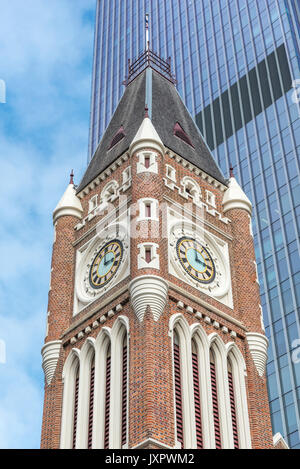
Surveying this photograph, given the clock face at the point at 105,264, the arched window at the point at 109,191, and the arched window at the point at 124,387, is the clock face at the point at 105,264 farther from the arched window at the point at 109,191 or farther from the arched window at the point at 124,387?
the arched window at the point at 124,387

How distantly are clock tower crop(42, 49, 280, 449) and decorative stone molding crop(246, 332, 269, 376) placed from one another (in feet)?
0.17

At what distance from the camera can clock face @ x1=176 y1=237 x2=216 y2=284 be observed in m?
43.3

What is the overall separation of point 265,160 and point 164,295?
5510 cm

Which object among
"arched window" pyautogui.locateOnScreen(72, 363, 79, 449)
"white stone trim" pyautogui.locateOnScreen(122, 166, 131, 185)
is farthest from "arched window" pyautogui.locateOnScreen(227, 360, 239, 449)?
"white stone trim" pyautogui.locateOnScreen(122, 166, 131, 185)

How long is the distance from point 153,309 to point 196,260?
19.2 ft

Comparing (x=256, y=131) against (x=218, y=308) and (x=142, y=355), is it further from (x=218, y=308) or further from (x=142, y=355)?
(x=142, y=355)

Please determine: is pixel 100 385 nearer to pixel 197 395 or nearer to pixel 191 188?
pixel 197 395

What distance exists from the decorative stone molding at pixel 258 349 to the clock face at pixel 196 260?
3.41m

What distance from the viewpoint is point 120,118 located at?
54.4 metres

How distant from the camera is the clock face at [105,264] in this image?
43.3 metres

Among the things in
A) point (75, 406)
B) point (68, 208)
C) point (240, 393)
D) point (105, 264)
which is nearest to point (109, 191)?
point (68, 208)

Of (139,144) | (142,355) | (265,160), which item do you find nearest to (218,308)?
(142,355)

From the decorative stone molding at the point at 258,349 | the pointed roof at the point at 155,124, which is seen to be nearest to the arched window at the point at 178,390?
the decorative stone molding at the point at 258,349
